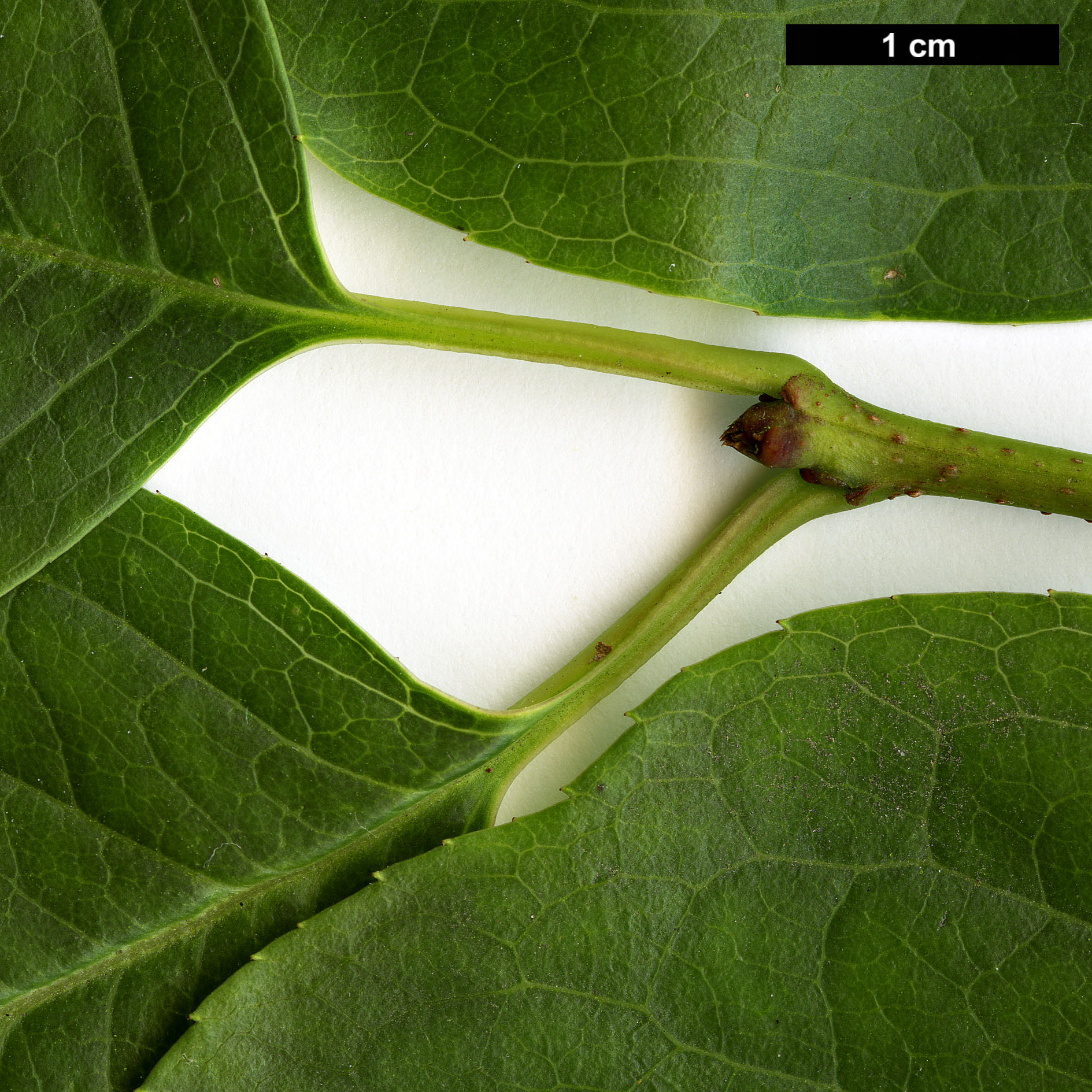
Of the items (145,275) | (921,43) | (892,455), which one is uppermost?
(921,43)

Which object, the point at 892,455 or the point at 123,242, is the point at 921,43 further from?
the point at 123,242

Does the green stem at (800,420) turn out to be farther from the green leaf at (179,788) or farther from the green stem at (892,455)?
the green leaf at (179,788)

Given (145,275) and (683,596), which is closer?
(145,275)

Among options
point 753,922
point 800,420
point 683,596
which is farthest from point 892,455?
point 753,922

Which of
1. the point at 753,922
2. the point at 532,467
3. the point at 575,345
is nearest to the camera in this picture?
the point at 753,922

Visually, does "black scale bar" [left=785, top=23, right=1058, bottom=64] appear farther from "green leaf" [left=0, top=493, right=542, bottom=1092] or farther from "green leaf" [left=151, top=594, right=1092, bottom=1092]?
"green leaf" [left=0, top=493, right=542, bottom=1092]

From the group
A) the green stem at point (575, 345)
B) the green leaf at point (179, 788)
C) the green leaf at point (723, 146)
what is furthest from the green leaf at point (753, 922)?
the green leaf at point (723, 146)
